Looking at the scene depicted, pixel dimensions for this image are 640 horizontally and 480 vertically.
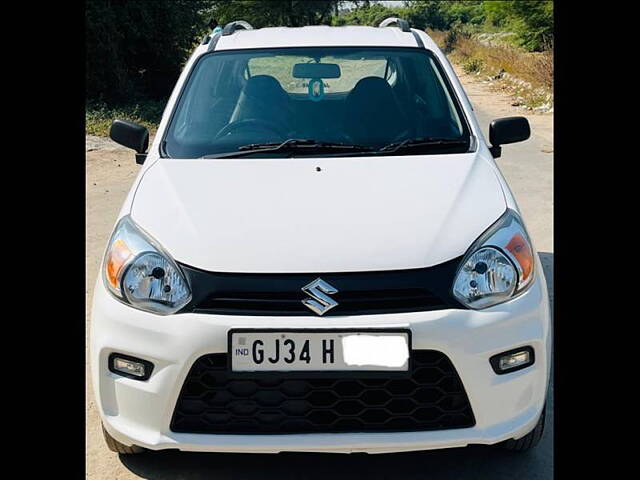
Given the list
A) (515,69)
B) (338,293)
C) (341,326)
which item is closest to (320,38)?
(338,293)

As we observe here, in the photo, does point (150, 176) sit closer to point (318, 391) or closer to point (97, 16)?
point (318, 391)

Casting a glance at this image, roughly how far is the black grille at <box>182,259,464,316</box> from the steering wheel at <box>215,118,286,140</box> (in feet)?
4.26

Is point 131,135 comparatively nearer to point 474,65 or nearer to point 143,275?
point 143,275

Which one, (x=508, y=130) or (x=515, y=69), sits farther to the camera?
(x=515, y=69)

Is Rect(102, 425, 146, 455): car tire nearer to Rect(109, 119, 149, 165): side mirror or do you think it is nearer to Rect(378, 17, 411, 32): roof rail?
Rect(109, 119, 149, 165): side mirror

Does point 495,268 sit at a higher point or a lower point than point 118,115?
higher

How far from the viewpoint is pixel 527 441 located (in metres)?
3.07

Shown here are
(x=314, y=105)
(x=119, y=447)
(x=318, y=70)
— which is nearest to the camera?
(x=119, y=447)

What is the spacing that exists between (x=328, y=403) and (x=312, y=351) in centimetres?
20

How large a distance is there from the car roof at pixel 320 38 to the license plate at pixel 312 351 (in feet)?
7.02

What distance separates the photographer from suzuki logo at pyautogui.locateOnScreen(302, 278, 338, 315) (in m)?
2.64
